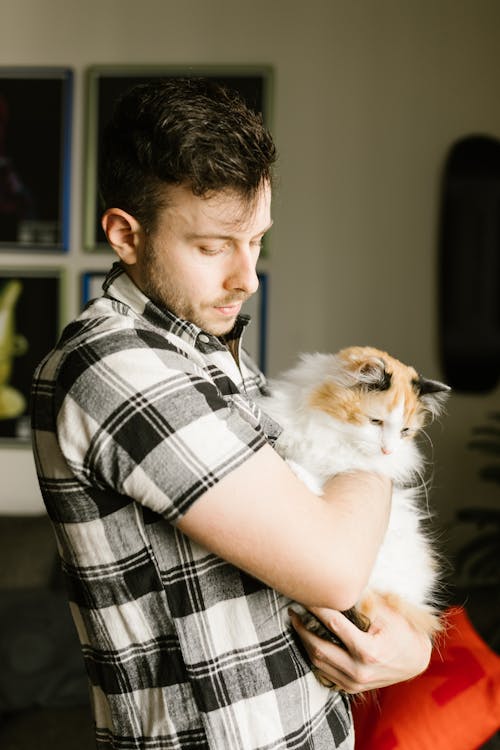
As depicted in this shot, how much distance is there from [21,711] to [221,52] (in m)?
2.67

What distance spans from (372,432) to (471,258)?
199 cm

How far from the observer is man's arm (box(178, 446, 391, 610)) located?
713 mm

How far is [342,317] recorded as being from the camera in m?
3.09

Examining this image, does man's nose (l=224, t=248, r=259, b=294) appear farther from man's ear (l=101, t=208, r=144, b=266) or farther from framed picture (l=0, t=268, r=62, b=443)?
framed picture (l=0, t=268, r=62, b=443)

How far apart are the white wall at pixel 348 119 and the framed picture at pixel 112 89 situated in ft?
0.18

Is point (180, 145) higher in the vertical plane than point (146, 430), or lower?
higher

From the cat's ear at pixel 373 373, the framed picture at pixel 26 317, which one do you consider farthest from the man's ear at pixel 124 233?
the framed picture at pixel 26 317

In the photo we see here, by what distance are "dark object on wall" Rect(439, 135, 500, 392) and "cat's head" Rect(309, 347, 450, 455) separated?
184 cm

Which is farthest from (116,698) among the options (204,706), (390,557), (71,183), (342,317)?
(71,183)

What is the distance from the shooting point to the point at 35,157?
124 inches

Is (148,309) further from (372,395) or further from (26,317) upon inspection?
(26,317)

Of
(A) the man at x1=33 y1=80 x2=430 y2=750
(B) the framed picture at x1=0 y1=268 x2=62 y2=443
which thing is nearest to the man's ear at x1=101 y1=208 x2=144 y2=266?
(A) the man at x1=33 y1=80 x2=430 y2=750

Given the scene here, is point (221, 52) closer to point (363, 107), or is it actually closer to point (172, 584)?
point (363, 107)

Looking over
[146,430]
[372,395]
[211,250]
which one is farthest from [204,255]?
[372,395]
